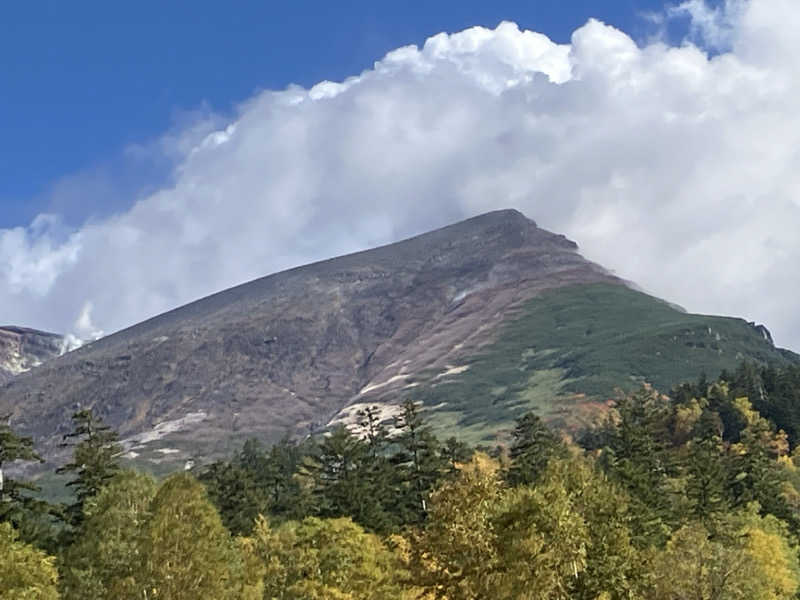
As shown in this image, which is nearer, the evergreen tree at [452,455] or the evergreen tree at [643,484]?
the evergreen tree at [643,484]

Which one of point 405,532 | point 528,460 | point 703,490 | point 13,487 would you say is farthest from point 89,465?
point 703,490

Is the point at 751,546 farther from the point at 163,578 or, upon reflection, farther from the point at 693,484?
the point at 163,578

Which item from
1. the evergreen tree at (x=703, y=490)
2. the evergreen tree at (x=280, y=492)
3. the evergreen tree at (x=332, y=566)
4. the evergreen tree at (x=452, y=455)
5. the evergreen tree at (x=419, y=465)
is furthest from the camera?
the evergreen tree at (x=703, y=490)

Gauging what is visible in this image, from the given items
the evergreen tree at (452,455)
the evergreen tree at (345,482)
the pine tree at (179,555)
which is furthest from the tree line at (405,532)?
the evergreen tree at (452,455)

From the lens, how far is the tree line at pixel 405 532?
50688 mm

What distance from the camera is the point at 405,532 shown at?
84.1 metres

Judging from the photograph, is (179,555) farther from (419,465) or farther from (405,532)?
(419,465)

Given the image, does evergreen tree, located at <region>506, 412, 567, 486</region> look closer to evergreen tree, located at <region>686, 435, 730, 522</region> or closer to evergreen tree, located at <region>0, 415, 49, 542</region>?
evergreen tree, located at <region>686, 435, 730, 522</region>

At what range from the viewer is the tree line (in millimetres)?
50688

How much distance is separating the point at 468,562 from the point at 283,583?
37.2m

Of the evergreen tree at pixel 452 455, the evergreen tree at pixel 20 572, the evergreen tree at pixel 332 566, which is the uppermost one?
the evergreen tree at pixel 452 455

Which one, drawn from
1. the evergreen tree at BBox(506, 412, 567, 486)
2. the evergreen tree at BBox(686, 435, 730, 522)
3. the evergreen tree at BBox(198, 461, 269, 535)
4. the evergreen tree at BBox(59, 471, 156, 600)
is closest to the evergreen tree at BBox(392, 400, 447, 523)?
the evergreen tree at BBox(506, 412, 567, 486)

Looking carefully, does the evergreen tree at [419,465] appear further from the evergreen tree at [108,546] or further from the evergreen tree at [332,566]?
the evergreen tree at [108,546]

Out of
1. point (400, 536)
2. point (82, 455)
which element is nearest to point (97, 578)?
point (82, 455)
